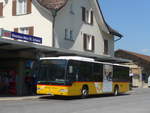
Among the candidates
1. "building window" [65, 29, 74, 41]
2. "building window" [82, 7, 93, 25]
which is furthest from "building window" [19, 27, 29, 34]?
"building window" [82, 7, 93, 25]

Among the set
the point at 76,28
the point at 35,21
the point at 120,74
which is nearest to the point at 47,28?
the point at 35,21

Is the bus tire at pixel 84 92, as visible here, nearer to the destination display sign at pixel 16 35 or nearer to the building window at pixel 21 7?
the destination display sign at pixel 16 35

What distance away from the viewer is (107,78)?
27.3 metres

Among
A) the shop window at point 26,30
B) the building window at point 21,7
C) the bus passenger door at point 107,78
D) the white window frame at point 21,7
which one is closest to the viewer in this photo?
the bus passenger door at point 107,78

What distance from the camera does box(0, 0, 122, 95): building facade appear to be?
27641 mm

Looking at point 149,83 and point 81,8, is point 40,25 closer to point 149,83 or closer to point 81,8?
point 81,8

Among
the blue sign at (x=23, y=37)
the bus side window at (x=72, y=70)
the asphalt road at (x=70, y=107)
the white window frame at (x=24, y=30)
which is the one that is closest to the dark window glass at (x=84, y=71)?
the bus side window at (x=72, y=70)

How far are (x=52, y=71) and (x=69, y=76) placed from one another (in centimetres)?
114

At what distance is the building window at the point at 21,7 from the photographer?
34.7 meters

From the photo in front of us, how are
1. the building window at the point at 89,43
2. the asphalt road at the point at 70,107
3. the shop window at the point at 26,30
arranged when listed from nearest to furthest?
the asphalt road at the point at 70,107 < the shop window at the point at 26,30 < the building window at the point at 89,43

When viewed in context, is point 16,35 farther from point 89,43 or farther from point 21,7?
point 89,43

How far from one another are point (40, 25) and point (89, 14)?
7.36 m

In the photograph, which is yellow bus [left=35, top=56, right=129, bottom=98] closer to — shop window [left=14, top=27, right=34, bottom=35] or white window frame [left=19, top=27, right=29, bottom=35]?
shop window [left=14, top=27, right=34, bottom=35]

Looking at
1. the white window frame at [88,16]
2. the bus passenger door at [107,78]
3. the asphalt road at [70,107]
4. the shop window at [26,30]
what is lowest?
the asphalt road at [70,107]
